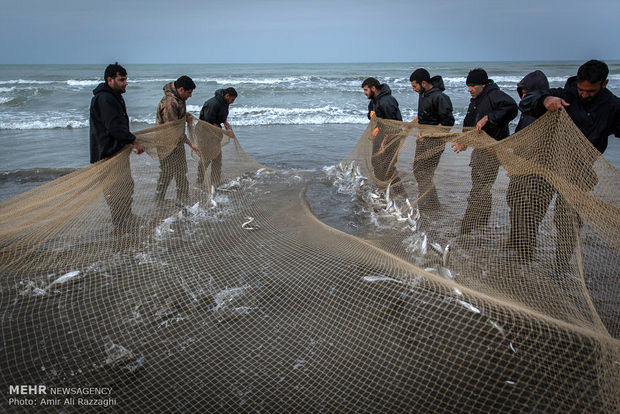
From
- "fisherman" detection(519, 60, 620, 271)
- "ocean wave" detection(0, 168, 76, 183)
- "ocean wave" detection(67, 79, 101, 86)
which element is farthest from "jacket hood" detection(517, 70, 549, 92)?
"ocean wave" detection(67, 79, 101, 86)

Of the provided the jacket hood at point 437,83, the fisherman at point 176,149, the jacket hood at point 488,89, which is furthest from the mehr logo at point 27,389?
the jacket hood at point 437,83

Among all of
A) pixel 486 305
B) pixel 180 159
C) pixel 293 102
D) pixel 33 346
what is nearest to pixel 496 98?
pixel 486 305

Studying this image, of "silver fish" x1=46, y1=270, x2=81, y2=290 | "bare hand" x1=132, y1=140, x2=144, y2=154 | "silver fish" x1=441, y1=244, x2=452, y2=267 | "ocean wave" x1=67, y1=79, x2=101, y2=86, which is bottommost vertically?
"silver fish" x1=46, y1=270, x2=81, y2=290

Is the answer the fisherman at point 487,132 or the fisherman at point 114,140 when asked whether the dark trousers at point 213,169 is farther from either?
the fisherman at point 487,132

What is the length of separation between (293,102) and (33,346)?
20.5m

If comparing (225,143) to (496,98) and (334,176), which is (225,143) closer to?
(334,176)

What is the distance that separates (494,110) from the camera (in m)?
4.60

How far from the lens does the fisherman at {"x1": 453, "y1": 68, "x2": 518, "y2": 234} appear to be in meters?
4.50

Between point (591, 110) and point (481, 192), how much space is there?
1.43 meters

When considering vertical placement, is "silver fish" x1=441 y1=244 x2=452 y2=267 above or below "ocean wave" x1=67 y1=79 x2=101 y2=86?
below

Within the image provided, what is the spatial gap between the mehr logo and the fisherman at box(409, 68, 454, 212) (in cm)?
479

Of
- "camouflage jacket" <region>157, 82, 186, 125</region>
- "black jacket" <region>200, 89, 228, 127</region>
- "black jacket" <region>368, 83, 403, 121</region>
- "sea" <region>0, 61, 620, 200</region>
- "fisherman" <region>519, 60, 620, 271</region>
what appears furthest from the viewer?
"sea" <region>0, 61, 620, 200</region>

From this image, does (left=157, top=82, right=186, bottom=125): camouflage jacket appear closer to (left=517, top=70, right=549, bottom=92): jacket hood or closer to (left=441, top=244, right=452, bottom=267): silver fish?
(left=441, top=244, right=452, bottom=267): silver fish

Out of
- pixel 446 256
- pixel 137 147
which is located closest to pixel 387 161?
pixel 446 256
